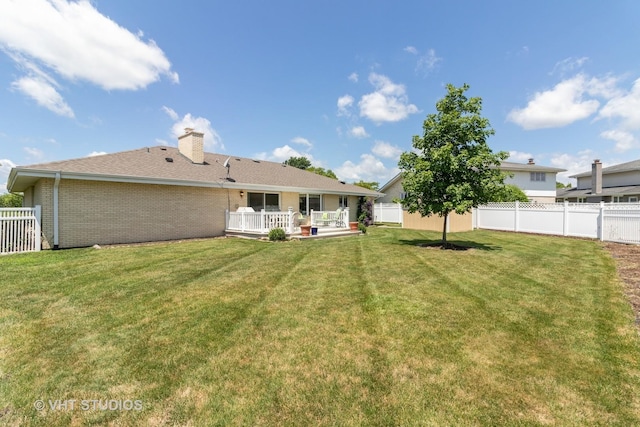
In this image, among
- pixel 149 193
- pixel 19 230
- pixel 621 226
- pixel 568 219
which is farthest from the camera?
pixel 568 219

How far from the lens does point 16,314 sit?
4277 mm

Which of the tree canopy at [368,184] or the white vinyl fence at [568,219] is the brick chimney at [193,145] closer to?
the white vinyl fence at [568,219]

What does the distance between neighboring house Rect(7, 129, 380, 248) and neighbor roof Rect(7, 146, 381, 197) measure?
3cm

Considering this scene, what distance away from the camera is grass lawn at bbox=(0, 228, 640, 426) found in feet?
7.84

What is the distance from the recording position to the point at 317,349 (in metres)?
3.32

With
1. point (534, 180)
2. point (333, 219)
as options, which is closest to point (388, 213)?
point (333, 219)

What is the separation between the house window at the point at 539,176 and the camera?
33.1 metres

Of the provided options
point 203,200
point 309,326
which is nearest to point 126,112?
point 203,200

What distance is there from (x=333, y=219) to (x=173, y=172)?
324 inches

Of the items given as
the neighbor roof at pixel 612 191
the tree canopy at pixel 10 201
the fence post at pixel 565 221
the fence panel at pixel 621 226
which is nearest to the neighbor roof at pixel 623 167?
the neighbor roof at pixel 612 191

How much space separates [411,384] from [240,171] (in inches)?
626

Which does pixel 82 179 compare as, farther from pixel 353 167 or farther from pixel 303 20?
pixel 353 167

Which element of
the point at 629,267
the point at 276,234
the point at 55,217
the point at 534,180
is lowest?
the point at 629,267

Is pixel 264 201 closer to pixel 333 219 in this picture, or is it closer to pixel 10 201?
pixel 333 219
